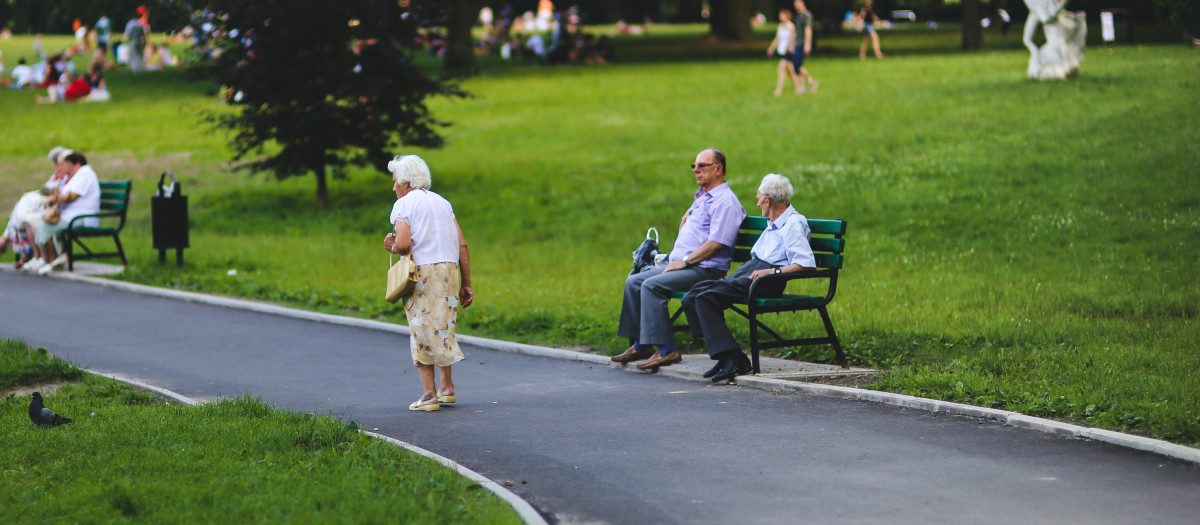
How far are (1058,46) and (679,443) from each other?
74.0ft

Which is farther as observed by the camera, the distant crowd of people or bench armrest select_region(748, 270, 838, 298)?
the distant crowd of people

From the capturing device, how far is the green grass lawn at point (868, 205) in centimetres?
989

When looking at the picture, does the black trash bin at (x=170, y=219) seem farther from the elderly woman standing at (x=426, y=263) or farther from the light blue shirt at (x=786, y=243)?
the light blue shirt at (x=786, y=243)

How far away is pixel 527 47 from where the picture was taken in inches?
2044

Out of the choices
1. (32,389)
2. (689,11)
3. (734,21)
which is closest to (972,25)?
(734,21)

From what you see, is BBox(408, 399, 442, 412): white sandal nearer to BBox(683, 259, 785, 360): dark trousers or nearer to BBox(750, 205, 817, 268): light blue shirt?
BBox(683, 259, 785, 360): dark trousers

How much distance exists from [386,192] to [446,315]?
16.1m

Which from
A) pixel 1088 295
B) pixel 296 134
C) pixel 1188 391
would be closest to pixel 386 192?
pixel 296 134

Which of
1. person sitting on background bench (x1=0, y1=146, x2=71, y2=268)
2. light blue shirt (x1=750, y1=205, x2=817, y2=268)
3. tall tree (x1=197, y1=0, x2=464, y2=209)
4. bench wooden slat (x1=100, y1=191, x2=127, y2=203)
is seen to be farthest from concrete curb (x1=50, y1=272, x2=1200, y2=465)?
tall tree (x1=197, y1=0, x2=464, y2=209)

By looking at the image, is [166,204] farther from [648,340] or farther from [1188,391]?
[1188,391]

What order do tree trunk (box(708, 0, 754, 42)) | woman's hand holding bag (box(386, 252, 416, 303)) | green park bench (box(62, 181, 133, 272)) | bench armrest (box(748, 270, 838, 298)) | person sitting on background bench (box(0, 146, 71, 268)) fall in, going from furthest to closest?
1. tree trunk (box(708, 0, 754, 42))
2. person sitting on background bench (box(0, 146, 71, 268))
3. green park bench (box(62, 181, 133, 272))
4. bench armrest (box(748, 270, 838, 298))
5. woman's hand holding bag (box(386, 252, 416, 303))

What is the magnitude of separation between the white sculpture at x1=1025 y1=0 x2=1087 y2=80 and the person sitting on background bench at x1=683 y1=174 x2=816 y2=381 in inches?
744

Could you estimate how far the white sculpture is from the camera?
87.7 feet

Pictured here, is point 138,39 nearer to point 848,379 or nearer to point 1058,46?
point 1058,46
